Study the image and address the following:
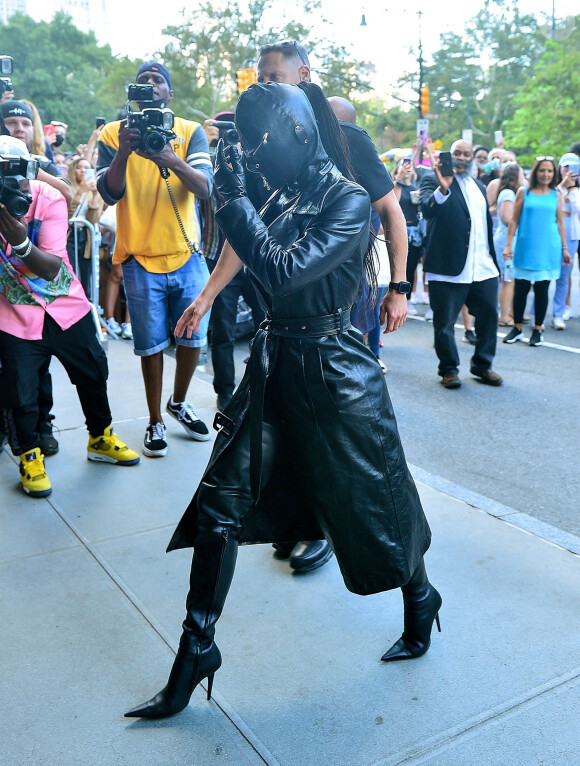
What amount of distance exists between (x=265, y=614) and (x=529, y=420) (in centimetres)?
335

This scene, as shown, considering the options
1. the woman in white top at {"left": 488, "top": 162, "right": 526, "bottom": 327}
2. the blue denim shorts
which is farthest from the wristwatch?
the woman in white top at {"left": 488, "top": 162, "right": 526, "bottom": 327}

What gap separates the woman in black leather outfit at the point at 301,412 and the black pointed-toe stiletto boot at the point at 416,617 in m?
0.15

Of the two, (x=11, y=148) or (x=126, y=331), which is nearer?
(x=11, y=148)

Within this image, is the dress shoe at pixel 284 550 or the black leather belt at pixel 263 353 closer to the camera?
the black leather belt at pixel 263 353

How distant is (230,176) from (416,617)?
5.01ft

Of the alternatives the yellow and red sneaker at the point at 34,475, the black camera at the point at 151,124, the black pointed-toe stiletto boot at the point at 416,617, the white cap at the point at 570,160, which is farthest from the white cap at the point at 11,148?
the white cap at the point at 570,160

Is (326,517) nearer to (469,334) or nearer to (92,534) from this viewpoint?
(92,534)

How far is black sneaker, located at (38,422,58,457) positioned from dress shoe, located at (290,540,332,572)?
210 cm

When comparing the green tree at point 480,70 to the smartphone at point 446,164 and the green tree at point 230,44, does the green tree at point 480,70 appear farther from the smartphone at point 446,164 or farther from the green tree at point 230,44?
the smartphone at point 446,164

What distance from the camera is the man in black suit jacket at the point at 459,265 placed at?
22.5 feet

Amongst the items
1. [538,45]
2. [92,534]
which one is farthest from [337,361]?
[538,45]

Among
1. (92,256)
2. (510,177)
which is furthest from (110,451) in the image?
(510,177)

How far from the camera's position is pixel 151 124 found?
14.7ft

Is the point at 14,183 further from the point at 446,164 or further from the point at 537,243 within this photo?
the point at 537,243
